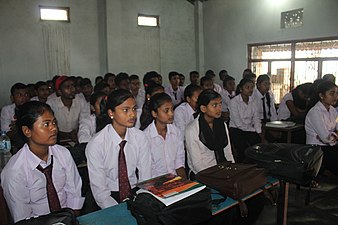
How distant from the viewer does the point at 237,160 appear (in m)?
4.48

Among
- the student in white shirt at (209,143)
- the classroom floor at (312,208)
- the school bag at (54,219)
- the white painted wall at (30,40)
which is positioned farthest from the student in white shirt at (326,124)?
the white painted wall at (30,40)

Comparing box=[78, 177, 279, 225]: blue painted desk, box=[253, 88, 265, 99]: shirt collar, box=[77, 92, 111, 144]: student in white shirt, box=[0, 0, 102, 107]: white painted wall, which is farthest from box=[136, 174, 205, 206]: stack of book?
box=[0, 0, 102, 107]: white painted wall

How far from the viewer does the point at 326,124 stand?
365cm

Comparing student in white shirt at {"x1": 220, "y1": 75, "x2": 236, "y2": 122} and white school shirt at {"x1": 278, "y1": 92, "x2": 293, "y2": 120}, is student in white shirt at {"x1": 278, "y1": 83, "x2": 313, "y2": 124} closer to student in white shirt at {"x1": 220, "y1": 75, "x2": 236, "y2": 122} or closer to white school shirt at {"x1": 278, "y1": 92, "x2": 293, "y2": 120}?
white school shirt at {"x1": 278, "y1": 92, "x2": 293, "y2": 120}

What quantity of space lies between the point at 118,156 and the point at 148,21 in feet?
23.9

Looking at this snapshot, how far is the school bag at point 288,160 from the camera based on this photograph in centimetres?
226

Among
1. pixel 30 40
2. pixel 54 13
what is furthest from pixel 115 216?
pixel 54 13

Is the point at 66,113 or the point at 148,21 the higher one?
the point at 148,21

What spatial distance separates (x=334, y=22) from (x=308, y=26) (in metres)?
0.56

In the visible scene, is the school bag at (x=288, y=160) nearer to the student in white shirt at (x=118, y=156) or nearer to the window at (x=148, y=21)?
the student in white shirt at (x=118, y=156)

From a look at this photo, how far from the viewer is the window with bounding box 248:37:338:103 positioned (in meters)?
6.88

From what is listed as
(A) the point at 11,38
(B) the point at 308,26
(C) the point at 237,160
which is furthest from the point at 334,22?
(A) the point at 11,38

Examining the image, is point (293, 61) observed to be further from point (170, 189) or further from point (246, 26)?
point (170, 189)

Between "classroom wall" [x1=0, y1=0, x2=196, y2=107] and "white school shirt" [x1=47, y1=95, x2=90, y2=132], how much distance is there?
133 inches
